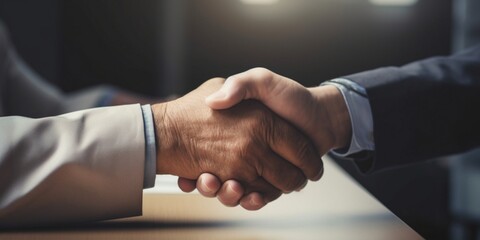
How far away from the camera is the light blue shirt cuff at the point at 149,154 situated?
533 mm

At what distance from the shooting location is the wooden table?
1.55ft

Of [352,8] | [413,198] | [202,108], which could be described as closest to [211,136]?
Result: [202,108]

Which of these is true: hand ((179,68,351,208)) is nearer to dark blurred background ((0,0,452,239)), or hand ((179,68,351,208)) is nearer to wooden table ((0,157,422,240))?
wooden table ((0,157,422,240))

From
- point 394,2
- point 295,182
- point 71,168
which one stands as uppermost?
point 71,168

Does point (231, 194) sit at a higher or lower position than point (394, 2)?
higher

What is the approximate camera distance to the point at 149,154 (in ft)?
1.76

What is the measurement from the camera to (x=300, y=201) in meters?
0.62

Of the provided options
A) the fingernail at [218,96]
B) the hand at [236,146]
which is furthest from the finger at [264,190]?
the fingernail at [218,96]

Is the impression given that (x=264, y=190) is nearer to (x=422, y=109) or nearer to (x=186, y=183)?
(x=186, y=183)

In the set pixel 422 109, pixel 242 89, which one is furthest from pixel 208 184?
pixel 422 109

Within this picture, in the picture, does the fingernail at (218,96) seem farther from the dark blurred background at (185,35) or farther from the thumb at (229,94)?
the dark blurred background at (185,35)

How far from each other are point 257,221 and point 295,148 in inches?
5.2

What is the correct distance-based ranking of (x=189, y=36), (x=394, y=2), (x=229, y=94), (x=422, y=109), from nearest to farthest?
(x=229, y=94)
(x=422, y=109)
(x=189, y=36)
(x=394, y=2)

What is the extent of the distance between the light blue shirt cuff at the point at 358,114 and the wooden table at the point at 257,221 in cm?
7
